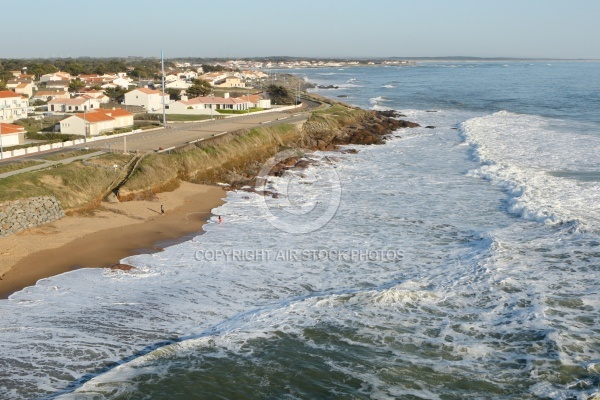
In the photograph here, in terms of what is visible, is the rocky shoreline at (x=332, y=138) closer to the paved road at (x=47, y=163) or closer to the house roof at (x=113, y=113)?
the paved road at (x=47, y=163)

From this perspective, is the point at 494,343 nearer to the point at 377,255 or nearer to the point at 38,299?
the point at 377,255

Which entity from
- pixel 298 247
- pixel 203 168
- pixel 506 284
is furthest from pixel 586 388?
pixel 203 168

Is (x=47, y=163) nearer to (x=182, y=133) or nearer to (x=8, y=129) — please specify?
(x=8, y=129)

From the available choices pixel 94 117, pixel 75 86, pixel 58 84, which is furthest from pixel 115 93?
pixel 94 117

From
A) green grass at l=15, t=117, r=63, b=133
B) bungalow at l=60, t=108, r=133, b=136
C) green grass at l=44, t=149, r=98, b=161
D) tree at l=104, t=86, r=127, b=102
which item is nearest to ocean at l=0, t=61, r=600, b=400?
green grass at l=44, t=149, r=98, b=161

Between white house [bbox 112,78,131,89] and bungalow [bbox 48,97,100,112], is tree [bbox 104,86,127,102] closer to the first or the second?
white house [bbox 112,78,131,89]
